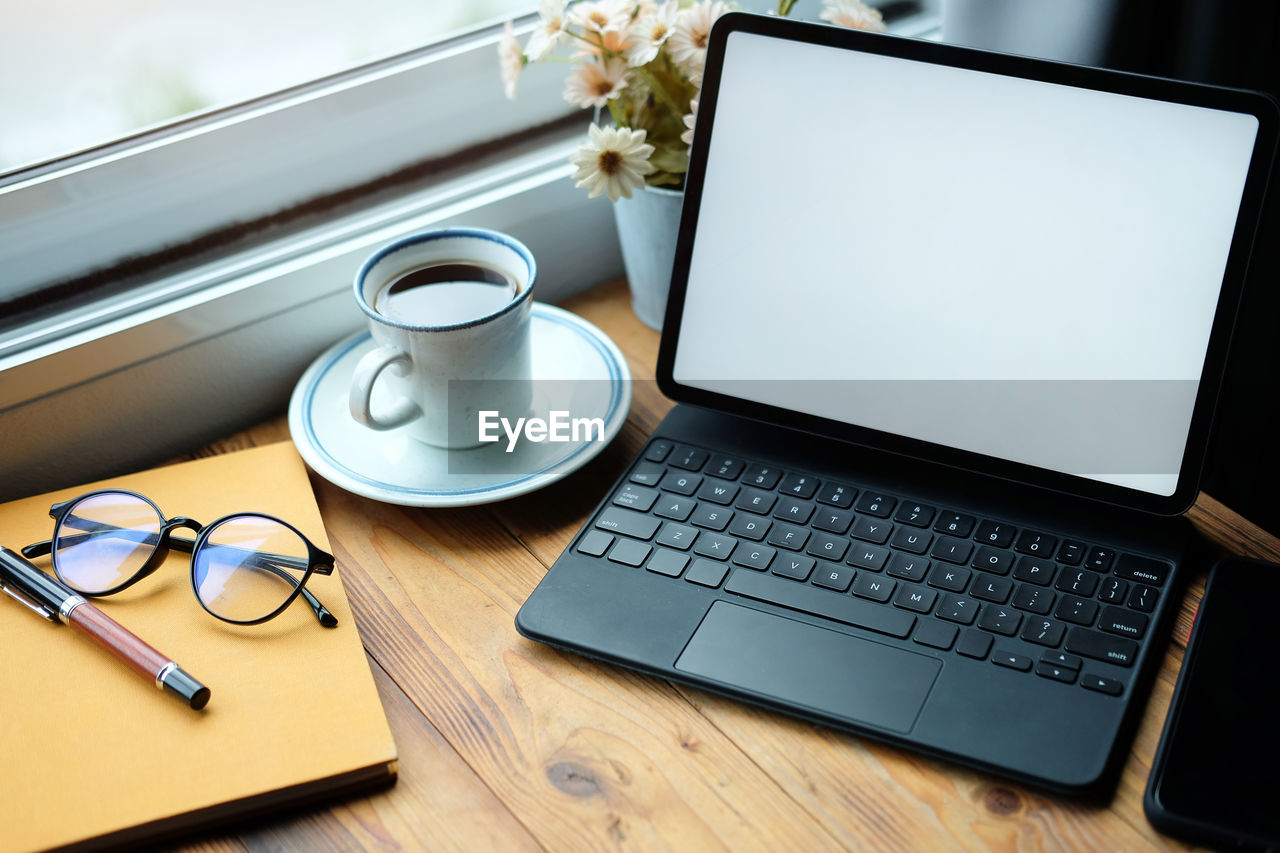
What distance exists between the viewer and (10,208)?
717mm

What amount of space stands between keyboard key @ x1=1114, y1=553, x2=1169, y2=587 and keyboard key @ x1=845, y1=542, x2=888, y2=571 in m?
0.13

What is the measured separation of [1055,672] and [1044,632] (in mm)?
27

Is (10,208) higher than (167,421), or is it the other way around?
(10,208)

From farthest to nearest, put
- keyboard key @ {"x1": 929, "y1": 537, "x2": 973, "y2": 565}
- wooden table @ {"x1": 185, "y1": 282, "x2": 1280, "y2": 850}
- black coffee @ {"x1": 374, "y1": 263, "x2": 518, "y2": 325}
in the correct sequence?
black coffee @ {"x1": 374, "y1": 263, "x2": 518, "y2": 325}
keyboard key @ {"x1": 929, "y1": 537, "x2": 973, "y2": 565}
wooden table @ {"x1": 185, "y1": 282, "x2": 1280, "y2": 850}

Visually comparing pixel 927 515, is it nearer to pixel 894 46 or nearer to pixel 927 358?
pixel 927 358

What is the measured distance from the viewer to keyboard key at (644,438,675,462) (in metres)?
0.69

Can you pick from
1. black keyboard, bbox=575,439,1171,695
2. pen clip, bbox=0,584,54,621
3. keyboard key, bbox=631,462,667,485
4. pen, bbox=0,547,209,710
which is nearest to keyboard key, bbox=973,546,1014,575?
black keyboard, bbox=575,439,1171,695

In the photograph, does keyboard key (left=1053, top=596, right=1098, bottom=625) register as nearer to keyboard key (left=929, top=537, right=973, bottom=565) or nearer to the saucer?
keyboard key (left=929, top=537, right=973, bottom=565)

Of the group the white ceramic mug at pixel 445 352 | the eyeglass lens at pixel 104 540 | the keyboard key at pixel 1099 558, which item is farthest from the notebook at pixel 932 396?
the eyeglass lens at pixel 104 540

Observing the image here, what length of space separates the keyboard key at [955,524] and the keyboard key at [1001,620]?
59 millimetres

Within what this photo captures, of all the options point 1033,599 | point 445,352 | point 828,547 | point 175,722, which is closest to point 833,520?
point 828,547

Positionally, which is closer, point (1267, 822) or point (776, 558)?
point (1267, 822)

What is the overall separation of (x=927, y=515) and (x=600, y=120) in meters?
0.46

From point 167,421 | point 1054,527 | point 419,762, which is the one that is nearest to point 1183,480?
point 1054,527
